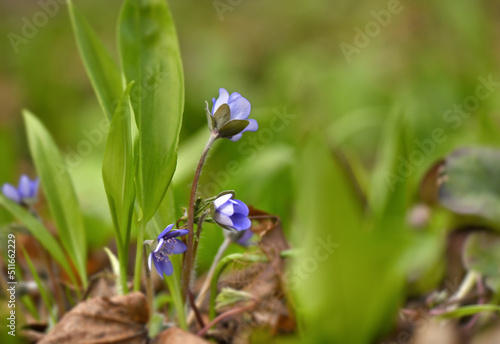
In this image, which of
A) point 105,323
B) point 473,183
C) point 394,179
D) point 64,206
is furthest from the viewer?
point 394,179

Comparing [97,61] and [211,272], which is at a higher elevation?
[97,61]

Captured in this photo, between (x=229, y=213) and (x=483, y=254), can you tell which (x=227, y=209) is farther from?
(x=483, y=254)

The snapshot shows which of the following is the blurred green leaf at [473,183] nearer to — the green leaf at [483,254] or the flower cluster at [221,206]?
the green leaf at [483,254]

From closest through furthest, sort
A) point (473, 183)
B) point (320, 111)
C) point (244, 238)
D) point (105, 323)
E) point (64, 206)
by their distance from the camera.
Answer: point (105, 323), point (244, 238), point (64, 206), point (473, 183), point (320, 111)

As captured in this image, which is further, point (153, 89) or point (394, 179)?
point (394, 179)

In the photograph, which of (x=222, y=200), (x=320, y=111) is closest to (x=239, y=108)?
(x=222, y=200)

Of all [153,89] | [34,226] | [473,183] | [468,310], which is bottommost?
[468,310]
